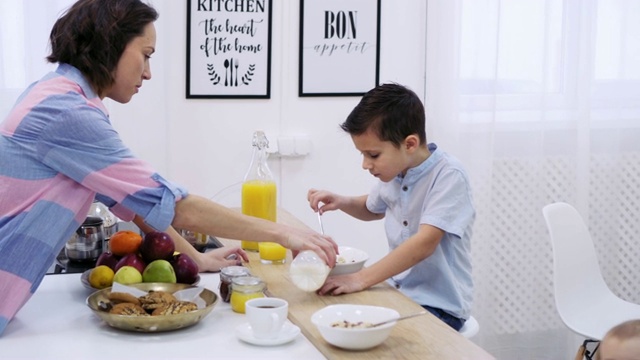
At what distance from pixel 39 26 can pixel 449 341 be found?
2108 mm

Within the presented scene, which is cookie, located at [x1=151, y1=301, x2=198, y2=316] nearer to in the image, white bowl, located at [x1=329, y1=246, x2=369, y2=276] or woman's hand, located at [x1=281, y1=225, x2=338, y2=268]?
woman's hand, located at [x1=281, y1=225, x2=338, y2=268]

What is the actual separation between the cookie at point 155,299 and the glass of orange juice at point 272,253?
1.55ft

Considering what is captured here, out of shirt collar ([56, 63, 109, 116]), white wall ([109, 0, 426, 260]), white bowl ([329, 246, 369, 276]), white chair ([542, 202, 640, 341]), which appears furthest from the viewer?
white wall ([109, 0, 426, 260])

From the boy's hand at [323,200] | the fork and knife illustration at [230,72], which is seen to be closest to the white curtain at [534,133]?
the fork and knife illustration at [230,72]

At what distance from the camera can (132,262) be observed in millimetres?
1898

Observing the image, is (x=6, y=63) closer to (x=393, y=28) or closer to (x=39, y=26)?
(x=39, y=26)

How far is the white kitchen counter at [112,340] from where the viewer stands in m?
1.52

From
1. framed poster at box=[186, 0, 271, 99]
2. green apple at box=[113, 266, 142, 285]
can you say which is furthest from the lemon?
framed poster at box=[186, 0, 271, 99]

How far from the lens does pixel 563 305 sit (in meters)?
2.78

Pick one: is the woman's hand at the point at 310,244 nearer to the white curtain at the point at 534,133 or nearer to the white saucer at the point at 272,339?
the white saucer at the point at 272,339

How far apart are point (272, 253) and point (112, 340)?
0.65 meters

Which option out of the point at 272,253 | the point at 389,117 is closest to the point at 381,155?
the point at 389,117

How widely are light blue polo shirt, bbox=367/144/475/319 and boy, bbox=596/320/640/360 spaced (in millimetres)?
782

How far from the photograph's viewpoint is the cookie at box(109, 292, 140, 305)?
1.67 meters
